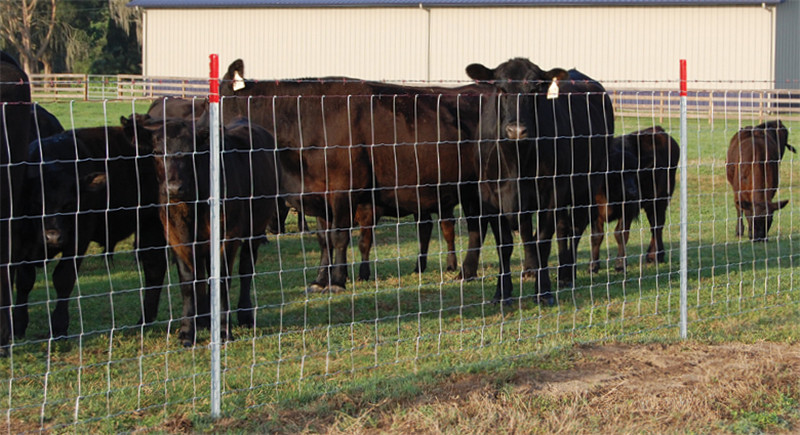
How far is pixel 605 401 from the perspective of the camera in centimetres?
621

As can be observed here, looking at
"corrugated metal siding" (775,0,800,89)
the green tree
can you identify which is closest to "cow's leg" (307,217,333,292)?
"corrugated metal siding" (775,0,800,89)

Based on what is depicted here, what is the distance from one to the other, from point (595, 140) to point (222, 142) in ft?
16.0

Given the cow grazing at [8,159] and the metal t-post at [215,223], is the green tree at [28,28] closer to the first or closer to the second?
the cow grazing at [8,159]

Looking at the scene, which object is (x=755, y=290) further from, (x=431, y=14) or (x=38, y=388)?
(x=431, y=14)

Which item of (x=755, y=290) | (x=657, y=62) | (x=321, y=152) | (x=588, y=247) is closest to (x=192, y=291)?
(x=321, y=152)

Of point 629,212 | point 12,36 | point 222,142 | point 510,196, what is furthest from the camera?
point 12,36

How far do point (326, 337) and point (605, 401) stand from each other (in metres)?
2.69

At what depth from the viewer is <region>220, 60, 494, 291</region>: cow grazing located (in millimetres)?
10680

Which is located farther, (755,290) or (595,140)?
(595,140)

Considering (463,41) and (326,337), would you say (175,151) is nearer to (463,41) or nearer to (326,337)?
(326,337)

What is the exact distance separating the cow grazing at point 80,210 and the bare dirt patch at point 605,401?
271 cm

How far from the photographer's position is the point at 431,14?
44.7 meters

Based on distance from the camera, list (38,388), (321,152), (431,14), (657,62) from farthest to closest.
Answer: (431,14) → (657,62) → (321,152) → (38,388)

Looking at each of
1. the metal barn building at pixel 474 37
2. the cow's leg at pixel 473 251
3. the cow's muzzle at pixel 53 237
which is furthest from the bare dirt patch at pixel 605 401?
the metal barn building at pixel 474 37
